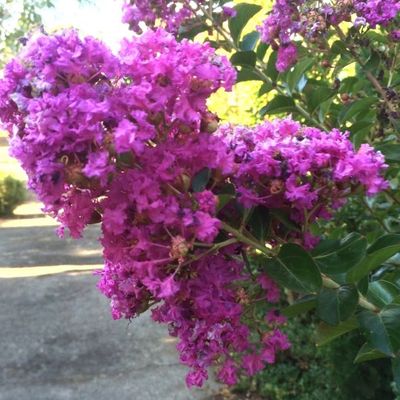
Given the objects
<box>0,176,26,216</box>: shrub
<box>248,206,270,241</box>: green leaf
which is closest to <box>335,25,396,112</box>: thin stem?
<box>248,206,270,241</box>: green leaf

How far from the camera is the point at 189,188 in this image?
3.24ft

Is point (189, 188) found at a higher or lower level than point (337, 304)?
higher

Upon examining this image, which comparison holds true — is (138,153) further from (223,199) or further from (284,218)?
(284,218)

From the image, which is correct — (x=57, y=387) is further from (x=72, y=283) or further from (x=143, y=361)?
(x=72, y=283)

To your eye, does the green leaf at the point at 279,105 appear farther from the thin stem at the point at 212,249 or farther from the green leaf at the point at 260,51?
the thin stem at the point at 212,249

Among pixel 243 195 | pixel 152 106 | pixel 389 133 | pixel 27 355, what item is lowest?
pixel 27 355

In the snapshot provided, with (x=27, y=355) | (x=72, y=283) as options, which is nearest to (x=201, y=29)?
(x=27, y=355)

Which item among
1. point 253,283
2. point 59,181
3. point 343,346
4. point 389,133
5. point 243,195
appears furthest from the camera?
point 343,346

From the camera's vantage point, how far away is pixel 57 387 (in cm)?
390

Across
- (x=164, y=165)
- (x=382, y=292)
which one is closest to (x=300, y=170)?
(x=164, y=165)

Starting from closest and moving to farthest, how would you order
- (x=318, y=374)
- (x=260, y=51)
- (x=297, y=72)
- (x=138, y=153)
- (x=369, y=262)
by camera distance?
(x=138, y=153) → (x=369, y=262) → (x=297, y=72) → (x=260, y=51) → (x=318, y=374)

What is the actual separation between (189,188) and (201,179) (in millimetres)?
26

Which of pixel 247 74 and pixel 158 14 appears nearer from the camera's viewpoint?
pixel 158 14

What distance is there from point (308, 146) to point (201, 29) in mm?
953
